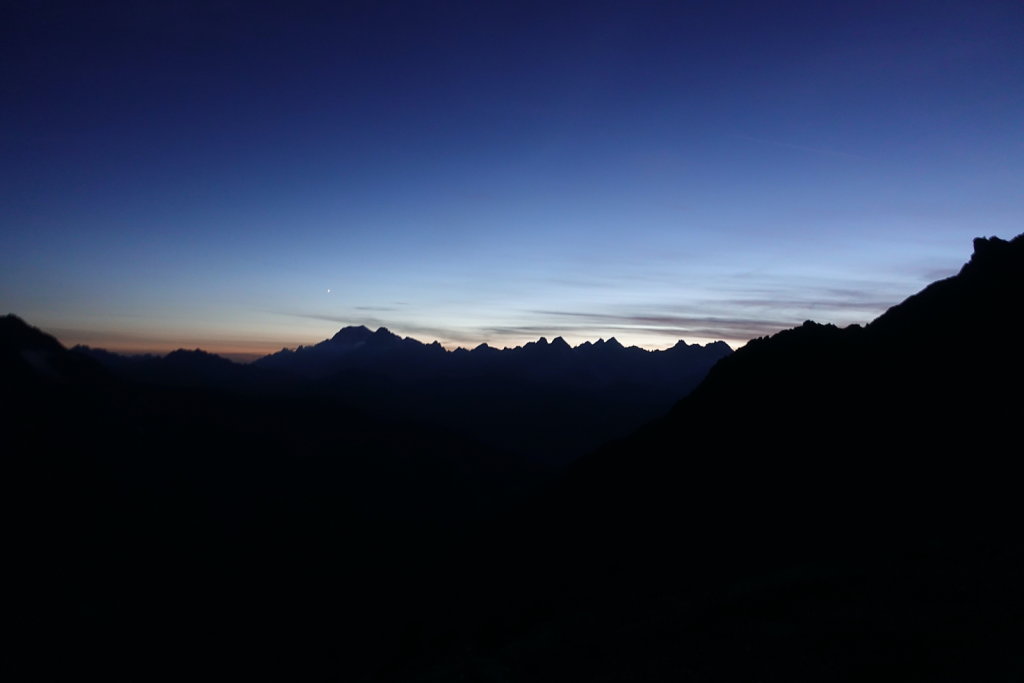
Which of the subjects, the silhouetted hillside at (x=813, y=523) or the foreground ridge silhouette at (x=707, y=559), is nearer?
the silhouetted hillside at (x=813, y=523)

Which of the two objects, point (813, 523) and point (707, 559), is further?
point (707, 559)

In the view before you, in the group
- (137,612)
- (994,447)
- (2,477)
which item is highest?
(994,447)

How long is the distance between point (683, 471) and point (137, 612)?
410 ft

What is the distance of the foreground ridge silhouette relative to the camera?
25.8m

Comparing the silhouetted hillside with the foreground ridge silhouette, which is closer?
the silhouetted hillside

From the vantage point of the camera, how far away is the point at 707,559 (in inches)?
1766

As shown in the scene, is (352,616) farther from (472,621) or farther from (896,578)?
(896,578)

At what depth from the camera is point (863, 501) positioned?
43.9 meters

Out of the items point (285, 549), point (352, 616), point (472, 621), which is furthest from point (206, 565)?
point (472, 621)

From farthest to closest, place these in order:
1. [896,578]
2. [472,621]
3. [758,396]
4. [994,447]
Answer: [758,396]
[472,621]
[994,447]
[896,578]

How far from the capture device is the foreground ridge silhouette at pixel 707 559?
25781 millimetres

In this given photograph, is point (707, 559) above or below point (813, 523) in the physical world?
below

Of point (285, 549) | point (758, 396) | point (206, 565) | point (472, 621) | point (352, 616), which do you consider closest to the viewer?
point (472, 621)

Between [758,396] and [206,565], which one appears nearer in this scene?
[758,396]
